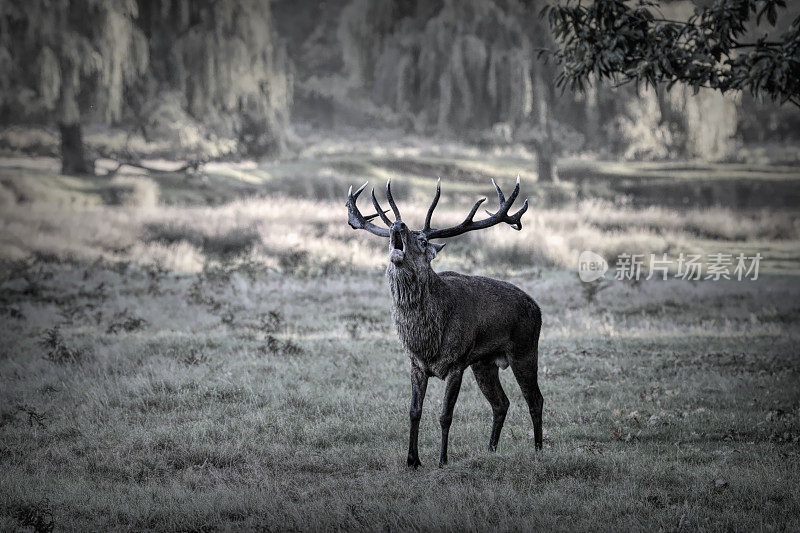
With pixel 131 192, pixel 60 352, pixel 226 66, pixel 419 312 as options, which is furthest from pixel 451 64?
pixel 419 312

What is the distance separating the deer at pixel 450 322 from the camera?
17.8 feet

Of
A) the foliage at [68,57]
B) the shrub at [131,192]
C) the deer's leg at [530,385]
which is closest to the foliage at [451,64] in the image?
the foliage at [68,57]

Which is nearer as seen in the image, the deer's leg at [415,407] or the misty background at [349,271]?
the misty background at [349,271]

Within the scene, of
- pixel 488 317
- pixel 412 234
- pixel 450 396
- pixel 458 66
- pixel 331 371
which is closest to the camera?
pixel 412 234

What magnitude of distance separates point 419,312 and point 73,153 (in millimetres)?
11940

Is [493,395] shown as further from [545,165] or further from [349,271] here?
[545,165]

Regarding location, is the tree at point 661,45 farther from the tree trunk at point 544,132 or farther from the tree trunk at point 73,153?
the tree trunk at point 73,153

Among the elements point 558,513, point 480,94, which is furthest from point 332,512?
point 480,94

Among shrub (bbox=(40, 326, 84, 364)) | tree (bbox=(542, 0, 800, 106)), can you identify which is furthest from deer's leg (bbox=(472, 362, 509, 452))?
shrub (bbox=(40, 326, 84, 364))

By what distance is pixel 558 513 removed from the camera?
4.77 metres

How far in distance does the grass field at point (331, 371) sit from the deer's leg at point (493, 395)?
202mm

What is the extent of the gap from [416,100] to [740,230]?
761cm

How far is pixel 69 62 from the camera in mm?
14992

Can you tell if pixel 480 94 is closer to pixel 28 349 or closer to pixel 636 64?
pixel 636 64
